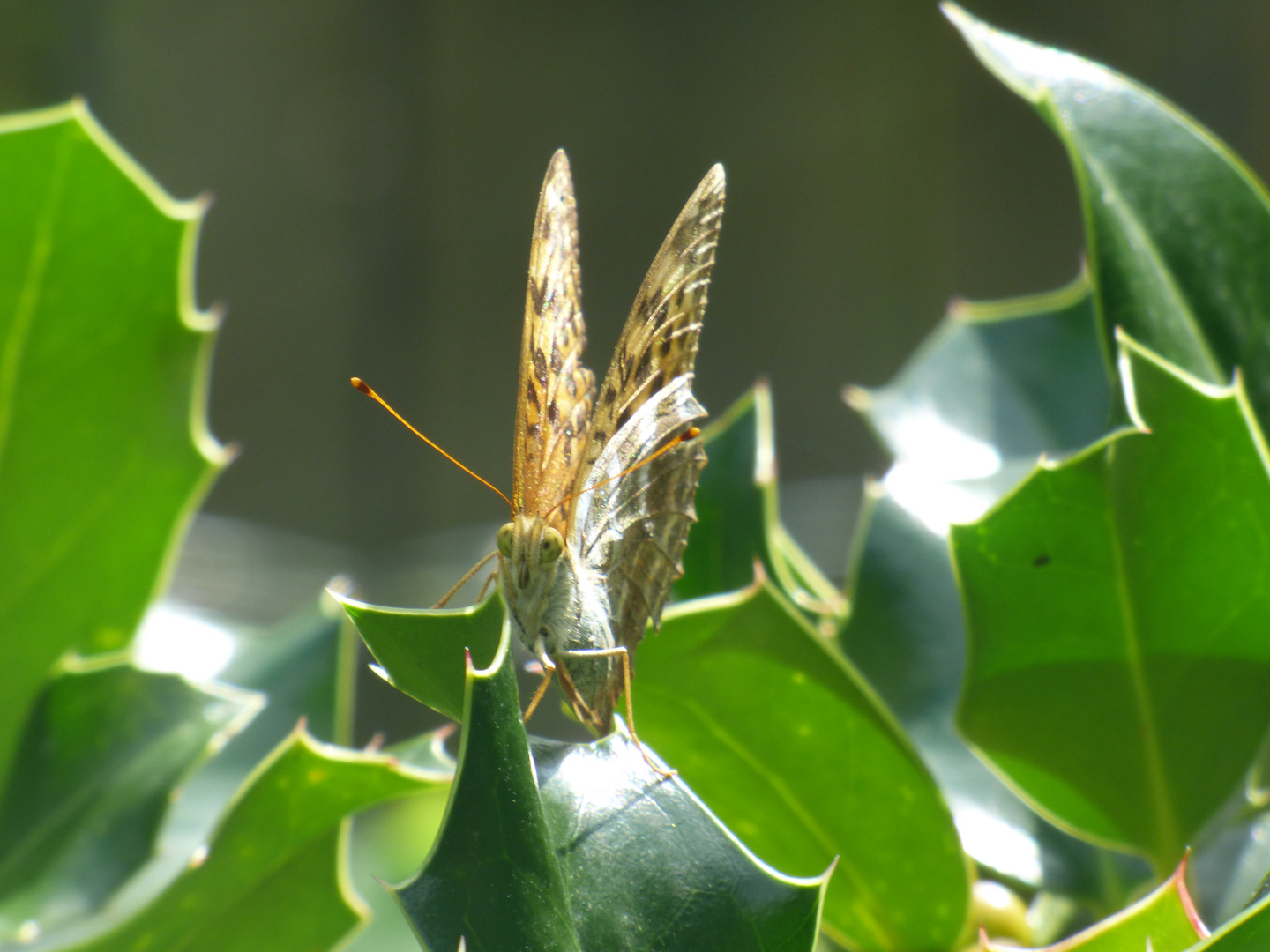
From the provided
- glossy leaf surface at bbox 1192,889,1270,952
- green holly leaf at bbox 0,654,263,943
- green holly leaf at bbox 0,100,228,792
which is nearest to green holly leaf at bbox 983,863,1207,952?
glossy leaf surface at bbox 1192,889,1270,952

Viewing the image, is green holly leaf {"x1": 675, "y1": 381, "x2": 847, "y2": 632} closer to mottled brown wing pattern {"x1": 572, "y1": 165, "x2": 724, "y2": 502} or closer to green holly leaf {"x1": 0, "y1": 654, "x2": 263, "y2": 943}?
mottled brown wing pattern {"x1": 572, "y1": 165, "x2": 724, "y2": 502}

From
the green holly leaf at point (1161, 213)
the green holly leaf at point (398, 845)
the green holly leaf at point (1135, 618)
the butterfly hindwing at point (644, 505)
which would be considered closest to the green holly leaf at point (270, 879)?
the green holly leaf at point (398, 845)

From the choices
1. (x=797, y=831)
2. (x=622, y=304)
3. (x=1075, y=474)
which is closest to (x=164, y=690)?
(x=797, y=831)

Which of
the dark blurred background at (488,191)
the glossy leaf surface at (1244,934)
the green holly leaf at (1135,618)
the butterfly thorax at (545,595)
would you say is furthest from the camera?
the dark blurred background at (488,191)

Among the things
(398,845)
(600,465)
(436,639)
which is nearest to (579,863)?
(436,639)

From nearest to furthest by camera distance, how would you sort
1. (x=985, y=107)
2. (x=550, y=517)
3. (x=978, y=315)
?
(x=550, y=517) → (x=978, y=315) → (x=985, y=107)

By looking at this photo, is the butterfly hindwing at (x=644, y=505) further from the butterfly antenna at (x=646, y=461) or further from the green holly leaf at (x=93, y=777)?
the green holly leaf at (x=93, y=777)

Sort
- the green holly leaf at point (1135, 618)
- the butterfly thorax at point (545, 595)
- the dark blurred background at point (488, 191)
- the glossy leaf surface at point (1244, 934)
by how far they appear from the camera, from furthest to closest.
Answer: the dark blurred background at point (488, 191) < the butterfly thorax at point (545, 595) < the green holly leaf at point (1135, 618) < the glossy leaf surface at point (1244, 934)

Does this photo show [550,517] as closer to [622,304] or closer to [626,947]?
[626,947]
